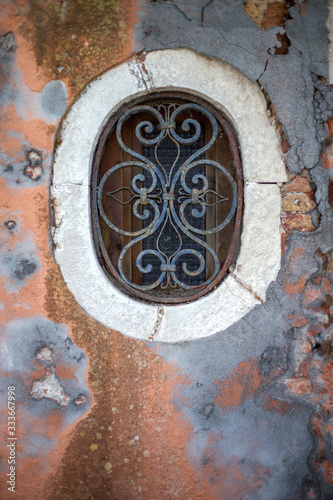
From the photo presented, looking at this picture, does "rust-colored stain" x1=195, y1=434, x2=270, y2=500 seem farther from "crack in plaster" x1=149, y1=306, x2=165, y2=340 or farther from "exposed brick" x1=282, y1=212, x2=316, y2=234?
"exposed brick" x1=282, y1=212, x2=316, y2=234

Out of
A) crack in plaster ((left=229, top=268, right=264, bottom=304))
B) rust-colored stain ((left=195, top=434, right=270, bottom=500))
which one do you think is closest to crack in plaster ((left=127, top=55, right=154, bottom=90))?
crack in plaster ((left=229, top=268, right=264, bottom=304))

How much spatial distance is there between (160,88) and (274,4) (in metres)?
0.75

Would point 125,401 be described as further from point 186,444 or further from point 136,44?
point 136,44

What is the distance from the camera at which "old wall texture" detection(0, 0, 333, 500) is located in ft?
6.90

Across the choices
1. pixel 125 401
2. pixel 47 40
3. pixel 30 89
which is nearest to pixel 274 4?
pixel 47 40

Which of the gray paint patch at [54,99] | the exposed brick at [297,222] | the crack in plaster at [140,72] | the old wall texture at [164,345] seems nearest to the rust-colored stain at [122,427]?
the old wall texture at [164,345]

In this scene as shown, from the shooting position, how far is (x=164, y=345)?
2.15 m

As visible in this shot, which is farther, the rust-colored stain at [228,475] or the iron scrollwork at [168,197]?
the iron scrollwork at [168,197]

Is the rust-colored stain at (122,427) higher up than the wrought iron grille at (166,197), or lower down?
lower down

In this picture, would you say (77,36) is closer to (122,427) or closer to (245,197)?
(245,197)

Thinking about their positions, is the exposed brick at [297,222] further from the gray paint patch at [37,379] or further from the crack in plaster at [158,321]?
the gray paint patch at [37,379]

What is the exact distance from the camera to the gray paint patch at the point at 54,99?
2111mm

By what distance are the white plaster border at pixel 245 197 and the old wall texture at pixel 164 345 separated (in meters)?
0.05

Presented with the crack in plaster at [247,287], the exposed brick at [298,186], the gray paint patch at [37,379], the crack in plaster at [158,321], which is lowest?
the gray paint patch at [37,379]
